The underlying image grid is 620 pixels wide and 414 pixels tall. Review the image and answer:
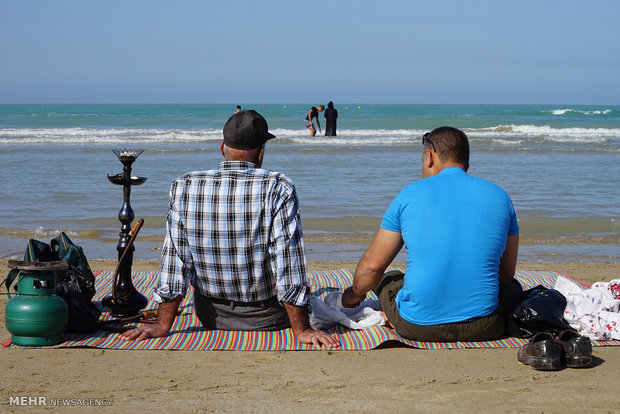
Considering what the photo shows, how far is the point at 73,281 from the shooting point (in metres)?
4.09

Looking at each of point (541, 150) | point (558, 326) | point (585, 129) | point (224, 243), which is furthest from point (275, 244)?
point (585, 129)

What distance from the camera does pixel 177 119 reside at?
40.2 meters

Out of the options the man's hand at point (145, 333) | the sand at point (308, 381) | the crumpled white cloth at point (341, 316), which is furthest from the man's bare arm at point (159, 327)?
the crumpled white cloth at point (341, 316)

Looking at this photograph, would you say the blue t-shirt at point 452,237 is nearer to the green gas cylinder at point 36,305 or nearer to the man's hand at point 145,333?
the man's hand at point 145,333

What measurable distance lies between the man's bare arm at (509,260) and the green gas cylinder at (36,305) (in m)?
2.47

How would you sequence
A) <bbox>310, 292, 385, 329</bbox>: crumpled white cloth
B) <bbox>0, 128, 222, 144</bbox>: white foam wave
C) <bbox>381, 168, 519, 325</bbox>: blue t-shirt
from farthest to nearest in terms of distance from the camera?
<bbox>0, 128, 222, 144</bbox>: white foam wave
<bbox>310, 292, 385, 329</bbox>: crumpled white cloth
<bbox>381, 168, 519, 325</bbox>: blue t-shirt

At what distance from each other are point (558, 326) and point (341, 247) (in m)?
3.72

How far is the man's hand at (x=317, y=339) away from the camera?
3949 mm

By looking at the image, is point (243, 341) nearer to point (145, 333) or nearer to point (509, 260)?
point (145, 333)

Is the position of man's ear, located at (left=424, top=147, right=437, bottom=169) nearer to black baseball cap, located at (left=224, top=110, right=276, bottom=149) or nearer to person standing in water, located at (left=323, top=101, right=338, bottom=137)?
black baseball cap, located at (left=224, top=110, right=276, bottom=149)

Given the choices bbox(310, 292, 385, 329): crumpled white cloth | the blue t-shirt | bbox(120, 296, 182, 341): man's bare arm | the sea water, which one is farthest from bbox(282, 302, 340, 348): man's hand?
the sea water

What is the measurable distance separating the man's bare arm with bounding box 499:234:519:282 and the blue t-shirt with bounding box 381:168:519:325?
113 millimetres

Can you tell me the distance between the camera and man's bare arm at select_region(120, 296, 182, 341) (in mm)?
3995

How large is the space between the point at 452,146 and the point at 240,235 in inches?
50.5
